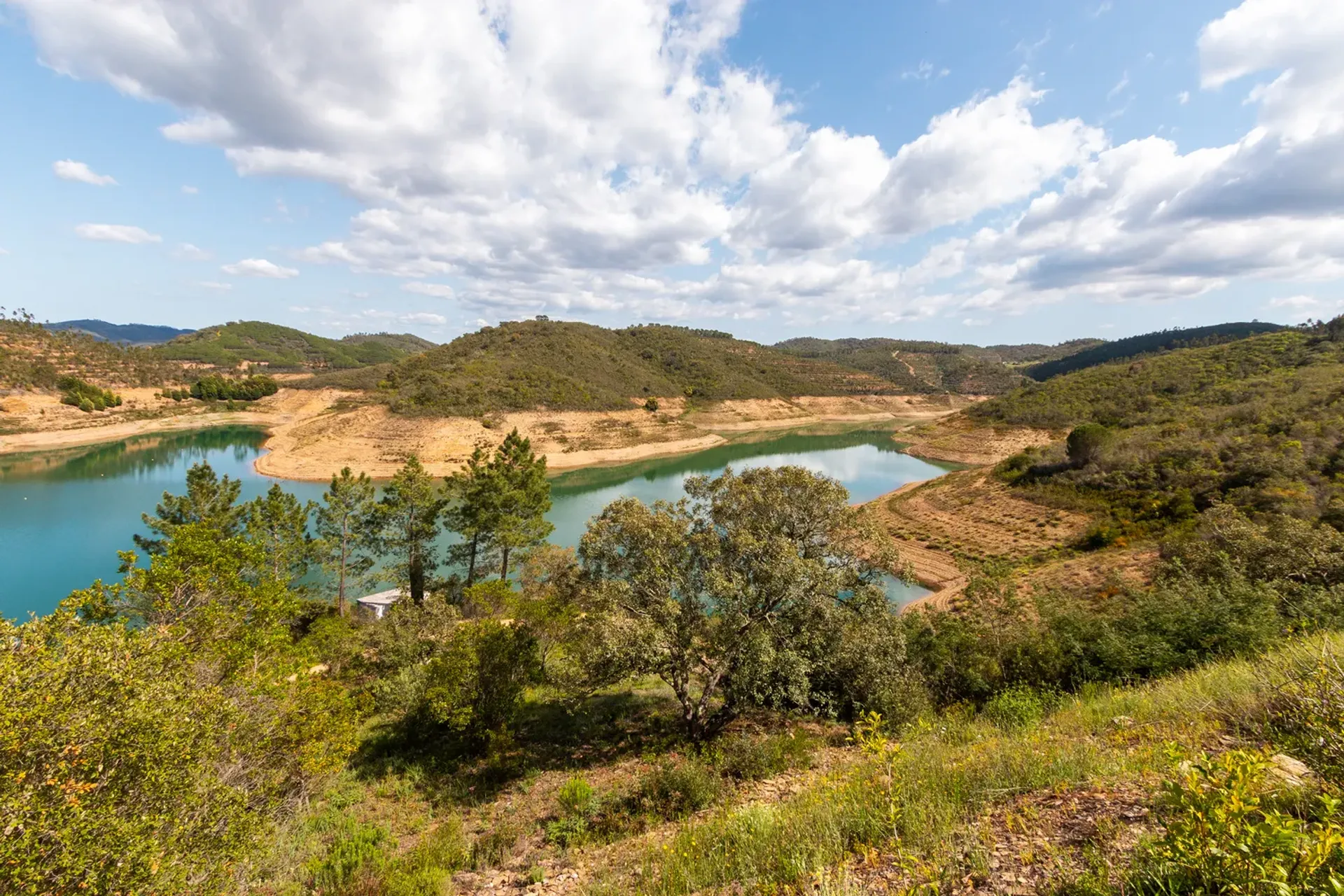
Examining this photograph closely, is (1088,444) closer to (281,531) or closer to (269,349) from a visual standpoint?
(281,531)

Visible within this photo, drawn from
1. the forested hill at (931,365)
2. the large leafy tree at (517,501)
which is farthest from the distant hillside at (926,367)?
the large leafy tree at (517,501)

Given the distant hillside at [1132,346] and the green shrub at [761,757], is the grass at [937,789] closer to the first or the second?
the green shrub at [761,757]

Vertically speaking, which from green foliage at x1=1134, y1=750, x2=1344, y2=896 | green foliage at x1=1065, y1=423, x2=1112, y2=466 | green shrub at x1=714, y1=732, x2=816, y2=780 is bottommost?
green shrub at x1=714, y1=732, x2=816, y2=780

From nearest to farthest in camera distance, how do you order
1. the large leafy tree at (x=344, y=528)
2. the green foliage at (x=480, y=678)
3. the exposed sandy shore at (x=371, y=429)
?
the green foliage at (x=480, y=678) < the large leafy tree at (x=344, y=528) < the exposed sandy shore at (x=371, y=429)

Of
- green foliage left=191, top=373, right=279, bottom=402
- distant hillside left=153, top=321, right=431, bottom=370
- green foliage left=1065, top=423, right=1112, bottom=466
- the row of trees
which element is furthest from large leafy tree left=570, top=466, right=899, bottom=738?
distant hillside left=153, top=321, right=431, bottom=370

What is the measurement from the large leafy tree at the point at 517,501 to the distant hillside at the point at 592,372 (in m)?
40.5

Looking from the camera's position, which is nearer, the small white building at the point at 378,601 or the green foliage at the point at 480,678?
the green foliage at the point at 480,678

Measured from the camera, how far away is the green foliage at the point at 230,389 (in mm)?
89812

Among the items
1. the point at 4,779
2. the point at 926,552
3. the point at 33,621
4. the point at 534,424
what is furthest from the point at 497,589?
the point at 534,424

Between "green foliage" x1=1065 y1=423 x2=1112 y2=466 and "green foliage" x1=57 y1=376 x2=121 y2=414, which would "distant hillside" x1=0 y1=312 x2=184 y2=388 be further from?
"green foliage" x1=1065 y1=423 x2=1112 y2=466

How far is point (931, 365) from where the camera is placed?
153 metres

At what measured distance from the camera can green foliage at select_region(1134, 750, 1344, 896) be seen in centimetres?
214

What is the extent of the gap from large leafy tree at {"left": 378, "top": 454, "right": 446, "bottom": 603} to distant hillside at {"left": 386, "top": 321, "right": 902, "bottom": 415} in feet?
137

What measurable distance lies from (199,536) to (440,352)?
293 ft
